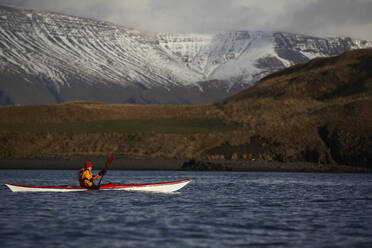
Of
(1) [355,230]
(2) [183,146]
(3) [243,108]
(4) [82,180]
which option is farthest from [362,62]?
(1) [355,230]

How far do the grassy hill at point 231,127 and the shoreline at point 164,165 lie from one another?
2876 mm

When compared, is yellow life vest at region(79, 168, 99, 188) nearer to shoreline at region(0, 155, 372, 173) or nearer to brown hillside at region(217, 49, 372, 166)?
shoreline at region(0, 155, 372, 173)

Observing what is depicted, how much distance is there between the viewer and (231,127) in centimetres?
9881

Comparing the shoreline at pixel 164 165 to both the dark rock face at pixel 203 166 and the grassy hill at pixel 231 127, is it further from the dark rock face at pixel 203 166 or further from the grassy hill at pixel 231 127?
the grassy hill at pixel 231 127

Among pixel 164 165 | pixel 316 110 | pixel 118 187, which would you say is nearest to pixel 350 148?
pixel 316 110

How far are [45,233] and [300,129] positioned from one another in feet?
223

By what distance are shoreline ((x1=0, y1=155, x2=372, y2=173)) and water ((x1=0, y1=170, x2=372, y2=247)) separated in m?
30.1

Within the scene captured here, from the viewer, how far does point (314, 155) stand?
8269 centimetres

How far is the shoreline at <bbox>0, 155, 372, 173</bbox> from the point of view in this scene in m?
76.7

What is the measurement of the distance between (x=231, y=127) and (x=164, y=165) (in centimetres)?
2228

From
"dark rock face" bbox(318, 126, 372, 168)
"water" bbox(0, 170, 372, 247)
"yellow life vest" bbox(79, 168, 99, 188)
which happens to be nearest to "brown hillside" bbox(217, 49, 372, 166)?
"dark rock face" bbox(318, 126, 372, 168)

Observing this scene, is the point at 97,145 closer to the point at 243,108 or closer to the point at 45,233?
the point at 243,108

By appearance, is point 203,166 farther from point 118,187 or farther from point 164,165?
point 118,187

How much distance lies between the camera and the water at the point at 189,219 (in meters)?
24.1
